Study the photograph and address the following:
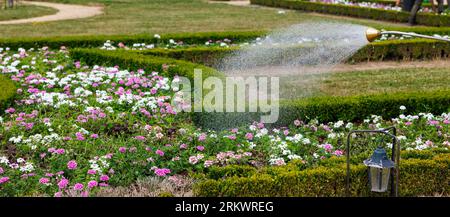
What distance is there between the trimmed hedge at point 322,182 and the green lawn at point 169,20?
10834 mm

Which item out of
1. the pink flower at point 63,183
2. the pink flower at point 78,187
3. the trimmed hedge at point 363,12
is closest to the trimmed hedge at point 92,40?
the trimmed hedge at point 363,12

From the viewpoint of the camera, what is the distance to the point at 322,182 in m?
5.50

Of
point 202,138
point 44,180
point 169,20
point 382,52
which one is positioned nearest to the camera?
point 44,180

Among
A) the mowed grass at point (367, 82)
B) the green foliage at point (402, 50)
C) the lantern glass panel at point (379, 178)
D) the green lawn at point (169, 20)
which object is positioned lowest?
the green lawn at point (169, 20)

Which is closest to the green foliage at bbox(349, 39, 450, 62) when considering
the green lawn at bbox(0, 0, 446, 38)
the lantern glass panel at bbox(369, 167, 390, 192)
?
the green lawn at bbox(0, 0, 446, 38)

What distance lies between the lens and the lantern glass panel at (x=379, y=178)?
4918 millimetres

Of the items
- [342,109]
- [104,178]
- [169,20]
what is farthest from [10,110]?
[169,20]

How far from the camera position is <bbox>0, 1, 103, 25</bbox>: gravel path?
20609mm

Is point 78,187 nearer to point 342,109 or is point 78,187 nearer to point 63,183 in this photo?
point 63,183

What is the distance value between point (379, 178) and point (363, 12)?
16601 millimetres

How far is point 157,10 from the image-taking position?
981 inches

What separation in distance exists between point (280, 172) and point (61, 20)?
1620 cm

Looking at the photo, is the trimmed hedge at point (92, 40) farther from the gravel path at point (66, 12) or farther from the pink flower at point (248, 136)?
the gravel path at point (66, 12)

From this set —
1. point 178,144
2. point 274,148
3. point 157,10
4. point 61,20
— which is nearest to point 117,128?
point 178,144
